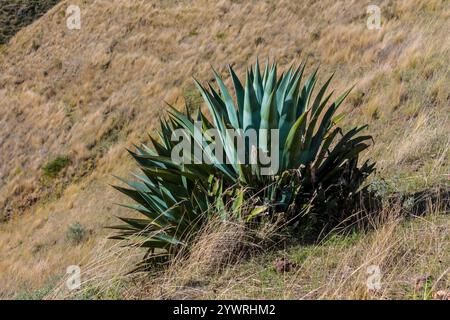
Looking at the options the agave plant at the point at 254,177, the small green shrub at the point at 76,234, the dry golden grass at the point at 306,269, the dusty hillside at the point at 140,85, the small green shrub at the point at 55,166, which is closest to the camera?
the dry golden grass at the point at 306,269

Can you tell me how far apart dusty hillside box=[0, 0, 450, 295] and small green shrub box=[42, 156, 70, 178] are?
56 mm

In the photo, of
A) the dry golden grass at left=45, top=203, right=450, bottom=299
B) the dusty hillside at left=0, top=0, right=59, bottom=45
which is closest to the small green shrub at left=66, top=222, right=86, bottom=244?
the dry golden grass at left=45, top=203, right=450, bottom=299

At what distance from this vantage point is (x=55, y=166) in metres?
20.1

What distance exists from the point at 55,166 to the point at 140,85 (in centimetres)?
570

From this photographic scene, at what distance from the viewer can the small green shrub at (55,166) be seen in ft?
64.9

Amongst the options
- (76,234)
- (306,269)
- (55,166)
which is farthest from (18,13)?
(306,269)

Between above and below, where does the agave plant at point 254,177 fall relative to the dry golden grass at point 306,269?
above

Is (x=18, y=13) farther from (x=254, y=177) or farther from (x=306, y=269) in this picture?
(x=306, y=269)

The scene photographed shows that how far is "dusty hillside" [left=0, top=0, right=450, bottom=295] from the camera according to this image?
999 cm

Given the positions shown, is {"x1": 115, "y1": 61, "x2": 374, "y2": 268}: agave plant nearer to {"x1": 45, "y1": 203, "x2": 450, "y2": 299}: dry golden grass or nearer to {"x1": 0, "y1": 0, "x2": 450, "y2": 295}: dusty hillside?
{"x1": 45, "y1": 203, "x2": 450, "y2": 299}: dry golden grass

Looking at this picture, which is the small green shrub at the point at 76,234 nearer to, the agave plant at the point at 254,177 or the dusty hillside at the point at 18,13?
the agave plant at the point at 254,177

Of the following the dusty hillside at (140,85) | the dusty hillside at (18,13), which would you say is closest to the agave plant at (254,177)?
the dusty hillside at (140,85)

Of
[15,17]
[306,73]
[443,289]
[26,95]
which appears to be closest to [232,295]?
[443,289]

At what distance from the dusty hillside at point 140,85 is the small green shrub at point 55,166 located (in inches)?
2.2
